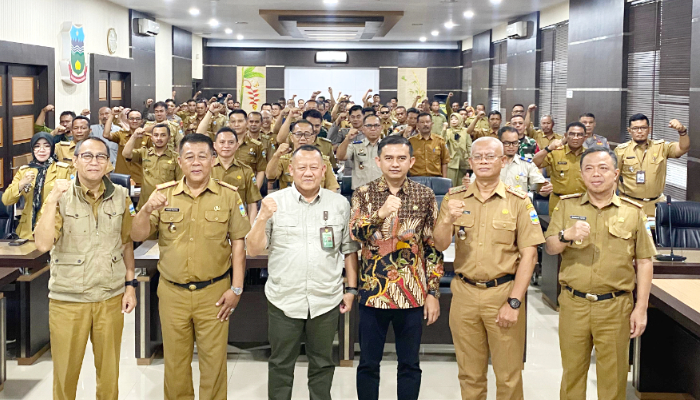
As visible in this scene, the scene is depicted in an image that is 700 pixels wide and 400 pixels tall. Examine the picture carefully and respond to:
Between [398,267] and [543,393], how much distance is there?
175 cm

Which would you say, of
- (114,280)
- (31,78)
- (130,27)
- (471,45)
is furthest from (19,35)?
(471,45)

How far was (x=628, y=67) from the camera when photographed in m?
9.60

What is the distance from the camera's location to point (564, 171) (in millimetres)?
6785

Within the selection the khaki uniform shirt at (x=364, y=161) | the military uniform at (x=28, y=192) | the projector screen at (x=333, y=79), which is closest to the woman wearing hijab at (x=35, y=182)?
the military uniform at (x=28, y=192)

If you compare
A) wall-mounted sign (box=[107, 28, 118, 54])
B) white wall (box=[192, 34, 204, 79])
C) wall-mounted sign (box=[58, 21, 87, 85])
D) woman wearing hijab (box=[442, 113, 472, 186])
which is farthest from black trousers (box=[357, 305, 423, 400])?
white wall (box=[192, 34, 204, 79])

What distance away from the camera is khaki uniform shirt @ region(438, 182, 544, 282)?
11.1ft

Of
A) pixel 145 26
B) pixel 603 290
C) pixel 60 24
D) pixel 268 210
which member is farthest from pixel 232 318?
pixel 145 26

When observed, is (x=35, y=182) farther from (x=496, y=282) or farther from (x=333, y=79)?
(x=333, y=79)

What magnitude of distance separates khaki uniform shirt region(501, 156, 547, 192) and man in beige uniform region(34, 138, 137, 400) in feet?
12.2

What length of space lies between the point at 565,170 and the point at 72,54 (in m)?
8.08

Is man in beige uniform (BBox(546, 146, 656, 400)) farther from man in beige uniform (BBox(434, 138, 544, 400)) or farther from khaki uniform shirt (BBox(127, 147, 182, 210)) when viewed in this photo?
khaki uniform shirt (BBox(127, 147, 182, 210))

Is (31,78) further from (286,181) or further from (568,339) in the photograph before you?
(568,339)

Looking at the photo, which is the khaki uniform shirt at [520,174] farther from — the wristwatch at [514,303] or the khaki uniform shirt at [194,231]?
the khaki uniform shirt at [194,231]

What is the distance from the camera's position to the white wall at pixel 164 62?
54.9 ft
